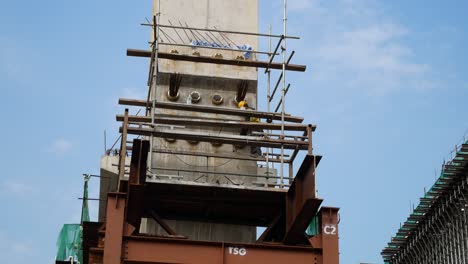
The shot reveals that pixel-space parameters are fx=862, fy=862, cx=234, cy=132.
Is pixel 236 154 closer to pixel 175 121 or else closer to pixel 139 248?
pixel 175 121

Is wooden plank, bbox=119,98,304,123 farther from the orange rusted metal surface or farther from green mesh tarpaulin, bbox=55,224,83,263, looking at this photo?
green mesh tarpaulin, bbox=55,224,83,263

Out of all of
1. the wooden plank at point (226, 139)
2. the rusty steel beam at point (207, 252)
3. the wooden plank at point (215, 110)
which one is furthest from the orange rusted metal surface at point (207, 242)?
the wooden plank at point (215, 110)

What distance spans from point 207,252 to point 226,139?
10.7 ft

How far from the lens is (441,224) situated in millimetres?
38125

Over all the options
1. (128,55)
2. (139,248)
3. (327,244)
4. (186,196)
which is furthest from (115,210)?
(128,55)

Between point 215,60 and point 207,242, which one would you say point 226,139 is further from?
point 215,60

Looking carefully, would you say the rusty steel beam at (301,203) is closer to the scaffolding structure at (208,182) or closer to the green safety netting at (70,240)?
the scaffolding structure at (208,182)

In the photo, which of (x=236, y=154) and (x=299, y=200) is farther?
(x=236, y=154)

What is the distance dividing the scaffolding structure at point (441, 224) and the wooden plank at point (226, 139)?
1544 centimetres

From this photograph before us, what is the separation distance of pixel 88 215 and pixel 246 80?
1423 centimetres

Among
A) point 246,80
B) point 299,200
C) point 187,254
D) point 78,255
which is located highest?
point 246,80

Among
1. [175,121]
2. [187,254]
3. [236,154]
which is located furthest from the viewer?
[236,154]

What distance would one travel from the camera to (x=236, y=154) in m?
22.8

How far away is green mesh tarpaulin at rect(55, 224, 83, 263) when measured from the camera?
34.2 metres
